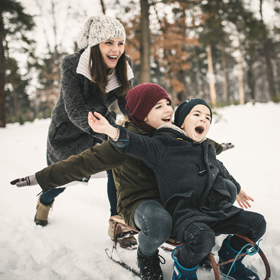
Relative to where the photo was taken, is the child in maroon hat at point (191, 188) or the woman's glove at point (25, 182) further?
the woman's glove at point (25, 182)

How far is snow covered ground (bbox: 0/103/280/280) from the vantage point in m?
1.71

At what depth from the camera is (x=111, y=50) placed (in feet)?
6.07

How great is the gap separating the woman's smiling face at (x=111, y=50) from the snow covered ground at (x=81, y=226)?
1056 mm

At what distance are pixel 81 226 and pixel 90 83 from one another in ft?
4.75

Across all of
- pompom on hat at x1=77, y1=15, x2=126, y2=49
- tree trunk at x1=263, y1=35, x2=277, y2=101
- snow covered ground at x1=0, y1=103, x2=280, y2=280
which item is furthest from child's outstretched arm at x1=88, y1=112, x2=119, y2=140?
tree trunk at x1=263, y1=35, x2=277, y2=101

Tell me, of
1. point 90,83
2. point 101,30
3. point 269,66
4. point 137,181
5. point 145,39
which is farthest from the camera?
point 269,66

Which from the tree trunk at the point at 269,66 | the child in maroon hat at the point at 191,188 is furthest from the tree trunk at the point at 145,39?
the tree trunk at the point at 269,66

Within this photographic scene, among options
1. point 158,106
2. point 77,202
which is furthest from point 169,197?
point 77,202

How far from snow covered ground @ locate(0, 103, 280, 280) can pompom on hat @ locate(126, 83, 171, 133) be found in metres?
0.84

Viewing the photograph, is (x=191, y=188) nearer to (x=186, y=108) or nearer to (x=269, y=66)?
(x=186, y=108)

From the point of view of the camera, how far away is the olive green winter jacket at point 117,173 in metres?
1.41

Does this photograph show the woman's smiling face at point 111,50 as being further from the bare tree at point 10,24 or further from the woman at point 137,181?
the bare tree at point 10,24

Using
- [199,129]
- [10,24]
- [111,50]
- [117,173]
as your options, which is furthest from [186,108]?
[10,24]

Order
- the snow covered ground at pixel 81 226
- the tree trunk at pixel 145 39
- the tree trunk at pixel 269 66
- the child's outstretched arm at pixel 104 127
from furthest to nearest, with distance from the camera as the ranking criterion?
1. the tree trunk at pixel 269 66
2. the tree trunk at pixel 145 39
3. the snow covered ground at pixel 81 226
4. the child's outstretched arm at pixel 104 127
